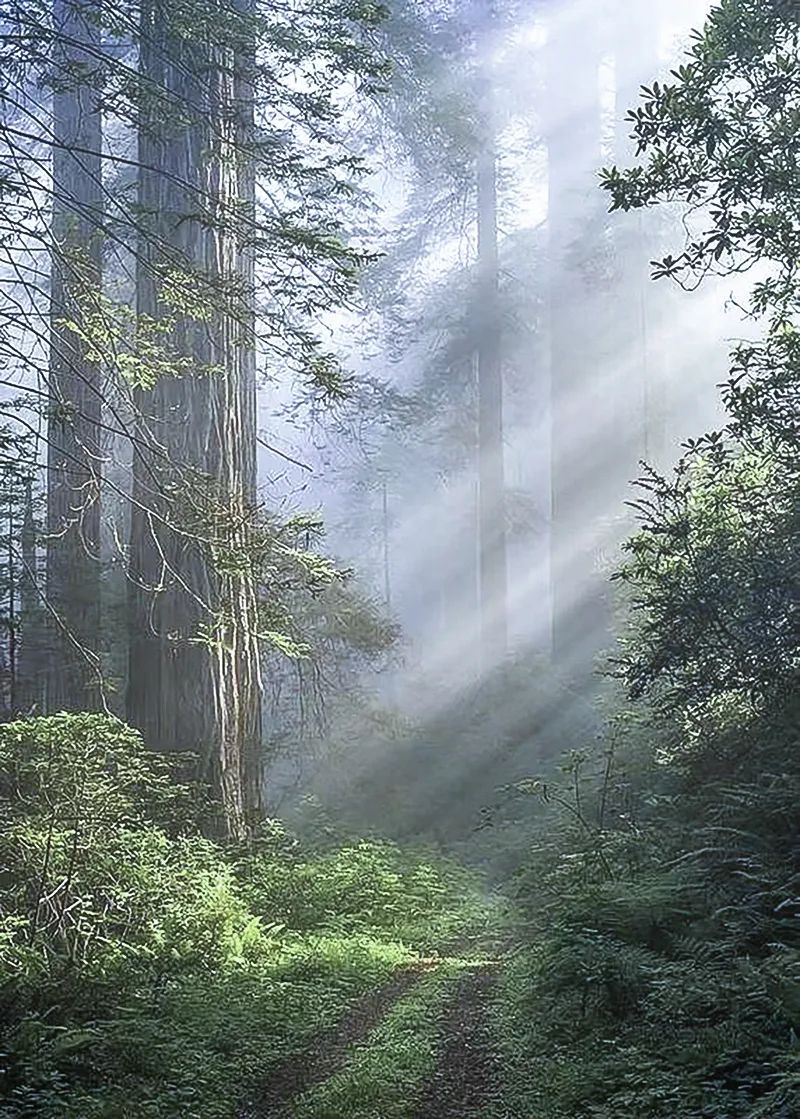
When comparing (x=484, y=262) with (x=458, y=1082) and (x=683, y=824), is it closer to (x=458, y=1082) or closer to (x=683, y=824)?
(x=683, y=824)

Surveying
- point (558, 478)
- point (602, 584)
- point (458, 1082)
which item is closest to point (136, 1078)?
point (458, 1082)

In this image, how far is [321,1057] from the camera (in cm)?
641

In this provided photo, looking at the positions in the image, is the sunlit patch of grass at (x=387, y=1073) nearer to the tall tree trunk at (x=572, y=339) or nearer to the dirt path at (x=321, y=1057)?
the dirt path at (x=321, y=1057)

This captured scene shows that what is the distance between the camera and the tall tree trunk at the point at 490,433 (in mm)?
25188

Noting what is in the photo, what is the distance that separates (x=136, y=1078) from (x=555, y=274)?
79.0 feet

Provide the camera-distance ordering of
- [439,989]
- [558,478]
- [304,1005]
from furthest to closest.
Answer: [558,478] < [439,989] < [304,1005]

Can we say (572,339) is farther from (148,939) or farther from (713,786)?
(148,939)

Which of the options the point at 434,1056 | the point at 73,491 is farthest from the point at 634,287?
the point at 434,1056

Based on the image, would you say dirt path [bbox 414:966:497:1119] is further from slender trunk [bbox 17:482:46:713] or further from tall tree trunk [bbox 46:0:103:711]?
slender trunk [bbox 17:482:46:713]

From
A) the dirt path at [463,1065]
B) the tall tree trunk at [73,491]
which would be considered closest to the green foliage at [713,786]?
the dirt path at [463,1065]

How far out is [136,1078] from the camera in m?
5.59

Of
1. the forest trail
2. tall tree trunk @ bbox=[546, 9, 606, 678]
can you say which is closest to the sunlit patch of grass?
the forest trail

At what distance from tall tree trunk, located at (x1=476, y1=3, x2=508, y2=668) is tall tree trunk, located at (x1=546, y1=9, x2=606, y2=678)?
1.25m

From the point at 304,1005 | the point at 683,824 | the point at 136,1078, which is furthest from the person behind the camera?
the point at 683,824
